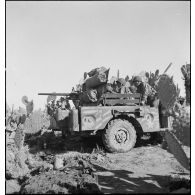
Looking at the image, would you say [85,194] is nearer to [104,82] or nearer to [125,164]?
[125,164]

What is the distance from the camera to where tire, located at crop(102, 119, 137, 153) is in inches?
256

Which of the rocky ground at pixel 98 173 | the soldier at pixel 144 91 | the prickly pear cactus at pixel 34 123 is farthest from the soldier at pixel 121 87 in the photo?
the prickly pear cactus at pixel 34 123

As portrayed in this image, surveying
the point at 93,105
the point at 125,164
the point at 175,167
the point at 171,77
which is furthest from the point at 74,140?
the point at 171,77

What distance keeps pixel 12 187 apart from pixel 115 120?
9.61ft

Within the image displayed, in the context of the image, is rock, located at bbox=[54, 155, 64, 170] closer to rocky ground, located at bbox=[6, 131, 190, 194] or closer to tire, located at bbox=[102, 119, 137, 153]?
rocky ground, located at bbox=[6, 131, 190, 194]

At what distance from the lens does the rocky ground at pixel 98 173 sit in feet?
12.9

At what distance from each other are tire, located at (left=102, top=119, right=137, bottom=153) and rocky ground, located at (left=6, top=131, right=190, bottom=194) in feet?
0.57

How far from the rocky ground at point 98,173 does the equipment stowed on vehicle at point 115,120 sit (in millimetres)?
338

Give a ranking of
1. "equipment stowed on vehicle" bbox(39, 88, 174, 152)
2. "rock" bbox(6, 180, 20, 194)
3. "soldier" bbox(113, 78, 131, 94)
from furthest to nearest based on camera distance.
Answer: "soldier" bbox(113, 78, 131, 94)
"equipment stowed on vehicle" bbox(39, 88, 174, 152)
"rock" bbox(6, 180, 20, 194)

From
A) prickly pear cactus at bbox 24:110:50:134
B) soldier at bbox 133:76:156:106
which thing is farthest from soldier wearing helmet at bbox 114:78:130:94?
prickly pear cactus at bbox 24:110:50:134

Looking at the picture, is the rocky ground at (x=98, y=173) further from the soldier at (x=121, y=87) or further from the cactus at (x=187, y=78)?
the soldier at (x=121, y=87)

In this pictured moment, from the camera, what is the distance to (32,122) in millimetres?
6598

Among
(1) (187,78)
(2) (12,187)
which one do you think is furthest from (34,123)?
(1) (187,78)
